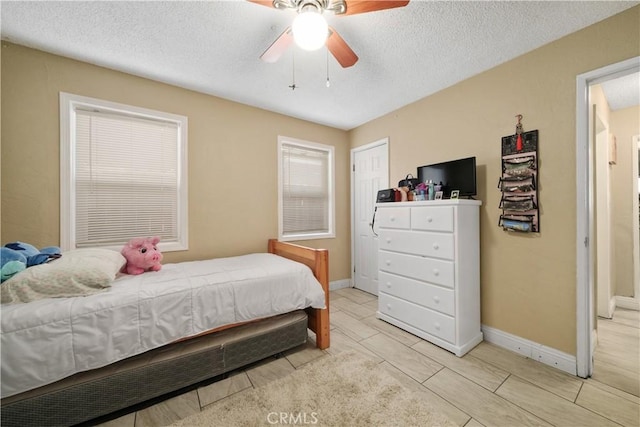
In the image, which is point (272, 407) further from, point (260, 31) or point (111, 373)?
point (260, 31)

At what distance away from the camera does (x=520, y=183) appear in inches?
79.9

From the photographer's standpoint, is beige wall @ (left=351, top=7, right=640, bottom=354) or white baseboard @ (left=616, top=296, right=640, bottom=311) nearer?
beige wall @ (left=351, top=7, right=640, bottom=354)

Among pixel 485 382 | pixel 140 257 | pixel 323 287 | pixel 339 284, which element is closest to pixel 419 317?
pixel 485 382

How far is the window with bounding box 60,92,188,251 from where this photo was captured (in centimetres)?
209

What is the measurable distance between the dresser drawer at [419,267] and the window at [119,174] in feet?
7.15

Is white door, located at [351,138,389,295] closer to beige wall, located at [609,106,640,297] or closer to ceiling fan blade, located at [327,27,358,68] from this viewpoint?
ceiling fan blade, located at [327,27,358,68]

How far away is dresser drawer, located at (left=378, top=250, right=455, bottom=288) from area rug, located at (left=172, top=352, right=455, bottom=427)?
2.95ft

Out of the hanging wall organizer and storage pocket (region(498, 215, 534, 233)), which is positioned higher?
the hanging wall organizer

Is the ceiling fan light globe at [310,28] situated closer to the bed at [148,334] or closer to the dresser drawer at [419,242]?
the bed at [148,334]

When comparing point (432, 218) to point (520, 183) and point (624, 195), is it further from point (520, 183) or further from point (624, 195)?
point (624, 195)

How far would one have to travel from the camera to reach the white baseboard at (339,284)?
3695 mm

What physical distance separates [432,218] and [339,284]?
80.8 inches

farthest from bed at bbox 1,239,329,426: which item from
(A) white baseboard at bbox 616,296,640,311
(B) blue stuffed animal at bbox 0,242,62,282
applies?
(A) white baseboard at bbox 616,296,640,311

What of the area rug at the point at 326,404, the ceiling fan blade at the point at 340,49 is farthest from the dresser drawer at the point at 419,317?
the ceiling fan blade at the point at 340,49
